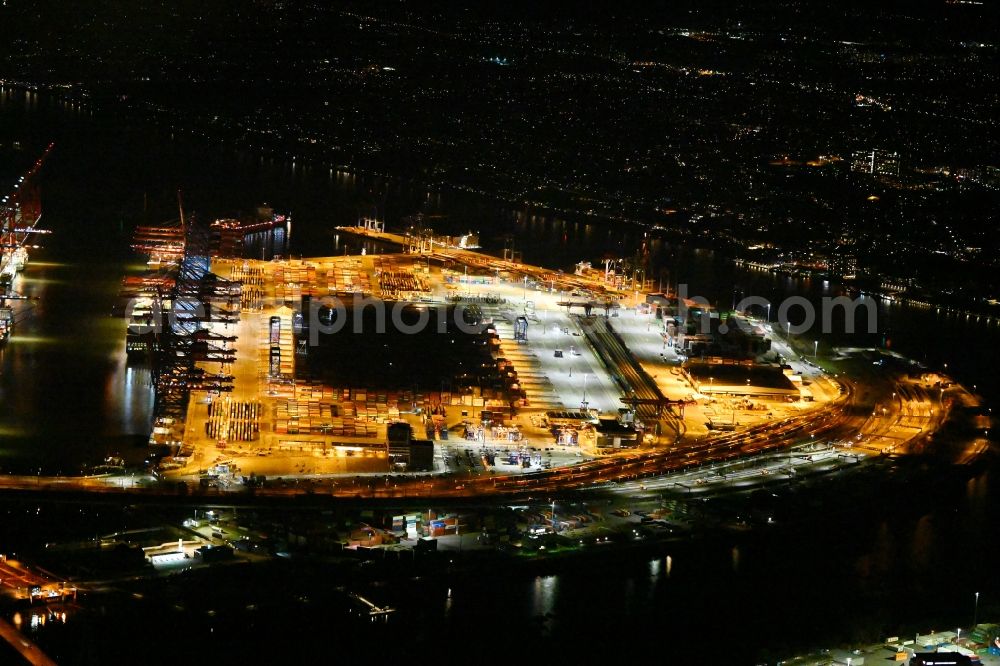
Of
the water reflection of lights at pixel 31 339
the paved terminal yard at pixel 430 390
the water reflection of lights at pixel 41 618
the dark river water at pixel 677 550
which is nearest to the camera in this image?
the water reflection of lights at pixel 41 618

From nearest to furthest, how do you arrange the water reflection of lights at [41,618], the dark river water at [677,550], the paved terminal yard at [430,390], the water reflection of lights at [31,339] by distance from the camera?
the water reflection of lights at [41,618] → the dark river water at [677,550] → the paved terminal yard at [430,390] → the water reflection of lights at [31,339]

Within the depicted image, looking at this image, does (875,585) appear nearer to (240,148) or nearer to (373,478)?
(373,478)

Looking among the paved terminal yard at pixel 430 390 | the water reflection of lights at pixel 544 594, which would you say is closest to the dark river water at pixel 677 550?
the water reflection of lights at pixel 544 594

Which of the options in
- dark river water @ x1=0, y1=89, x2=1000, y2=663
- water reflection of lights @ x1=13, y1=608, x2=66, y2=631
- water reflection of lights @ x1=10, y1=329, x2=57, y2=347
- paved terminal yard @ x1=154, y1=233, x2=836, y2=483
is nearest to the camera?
water reflection of lights @ x1=13, y1=608, x2=66, y2=631

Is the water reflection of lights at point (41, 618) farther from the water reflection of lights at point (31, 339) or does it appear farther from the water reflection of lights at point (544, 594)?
the water reflection of lights at point (31, 339)

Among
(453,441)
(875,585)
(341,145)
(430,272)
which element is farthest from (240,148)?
(875,585)

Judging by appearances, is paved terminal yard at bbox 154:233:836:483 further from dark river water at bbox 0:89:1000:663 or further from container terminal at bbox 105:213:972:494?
dark river water at bbox 0:89:1000:663

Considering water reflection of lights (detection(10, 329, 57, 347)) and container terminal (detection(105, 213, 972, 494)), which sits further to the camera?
water reflection of lights (detection(10, 329, 57, 347))

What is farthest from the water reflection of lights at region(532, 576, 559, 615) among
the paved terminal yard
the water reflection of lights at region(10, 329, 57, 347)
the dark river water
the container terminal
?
the water reflection of lights at region(10, 329, 57, 347)

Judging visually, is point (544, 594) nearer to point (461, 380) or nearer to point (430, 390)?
point (430, 390)
